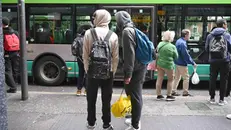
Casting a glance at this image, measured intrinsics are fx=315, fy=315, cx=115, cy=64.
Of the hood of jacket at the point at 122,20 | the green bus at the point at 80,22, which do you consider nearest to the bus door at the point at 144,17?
the green bus at the point at 80,22

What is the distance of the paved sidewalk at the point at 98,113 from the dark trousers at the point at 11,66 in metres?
0.34

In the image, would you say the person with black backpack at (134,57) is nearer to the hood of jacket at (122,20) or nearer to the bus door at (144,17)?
the hood of jacket at (122,20)

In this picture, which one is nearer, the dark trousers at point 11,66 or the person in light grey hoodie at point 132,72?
the person in light grey hoodie at point 132,72

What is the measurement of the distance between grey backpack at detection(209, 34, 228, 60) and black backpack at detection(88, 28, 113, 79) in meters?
3.06

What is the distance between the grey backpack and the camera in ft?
21.7

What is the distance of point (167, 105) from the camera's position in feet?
22.4

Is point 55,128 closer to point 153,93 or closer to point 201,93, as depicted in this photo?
point 153,93

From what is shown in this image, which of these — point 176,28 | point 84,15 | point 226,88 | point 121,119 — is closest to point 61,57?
point 84,15

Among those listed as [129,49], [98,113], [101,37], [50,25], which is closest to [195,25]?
[50,25]

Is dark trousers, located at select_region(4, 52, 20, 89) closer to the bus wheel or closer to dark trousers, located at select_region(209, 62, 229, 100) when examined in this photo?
the bus wheel

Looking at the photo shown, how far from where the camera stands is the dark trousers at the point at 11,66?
7645 mm

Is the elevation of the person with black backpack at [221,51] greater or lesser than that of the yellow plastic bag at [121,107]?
greater

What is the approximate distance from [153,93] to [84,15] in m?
2.97

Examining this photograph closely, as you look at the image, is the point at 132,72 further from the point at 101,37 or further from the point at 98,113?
the point at 98,113
